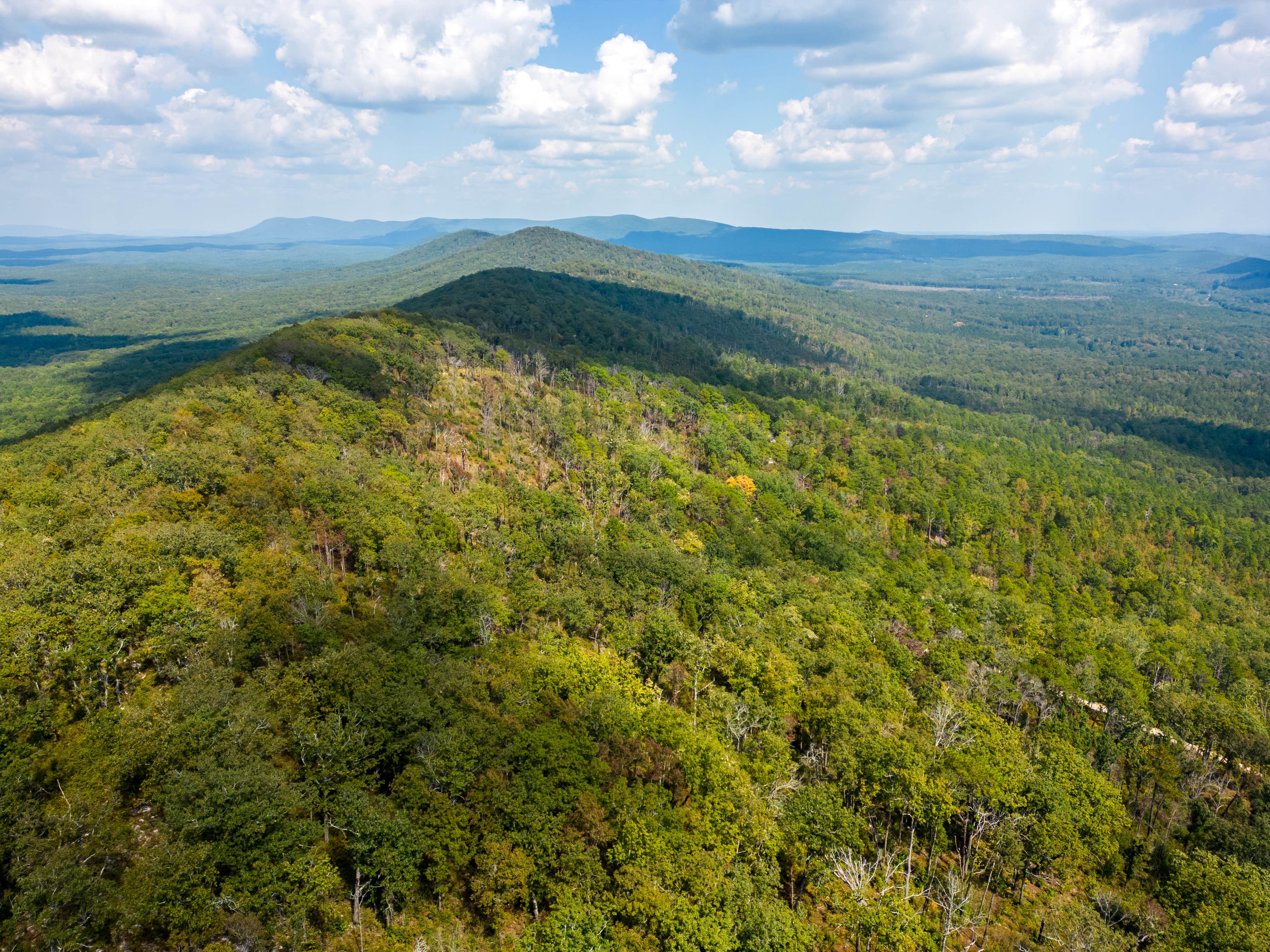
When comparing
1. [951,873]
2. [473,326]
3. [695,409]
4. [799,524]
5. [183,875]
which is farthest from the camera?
[473,326]

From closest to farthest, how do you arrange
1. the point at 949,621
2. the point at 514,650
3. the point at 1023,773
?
the point at 1023,773 < the point at 514,650 < the point at 949,621

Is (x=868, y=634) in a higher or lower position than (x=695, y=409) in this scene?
lower

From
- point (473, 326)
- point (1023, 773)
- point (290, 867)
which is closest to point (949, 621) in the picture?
point (1023, 773)

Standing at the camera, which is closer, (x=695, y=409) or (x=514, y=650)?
(x=514, y=650)

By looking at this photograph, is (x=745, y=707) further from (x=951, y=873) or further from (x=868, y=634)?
(x=868, y=634)

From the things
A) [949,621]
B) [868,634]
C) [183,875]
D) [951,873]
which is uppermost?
[183,875]

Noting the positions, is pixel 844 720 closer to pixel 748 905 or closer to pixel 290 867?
pixel 748 905
